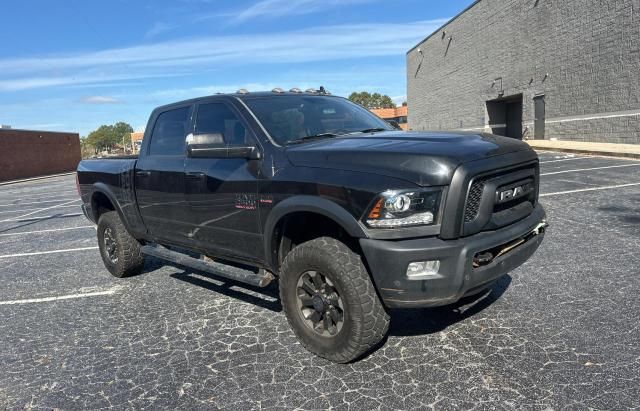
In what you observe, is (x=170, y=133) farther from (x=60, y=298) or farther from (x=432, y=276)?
(x=432, y=276)

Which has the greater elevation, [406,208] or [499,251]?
[406,208]

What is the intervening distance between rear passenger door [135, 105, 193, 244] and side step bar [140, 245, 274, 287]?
6.3 inches

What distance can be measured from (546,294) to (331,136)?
2.45 metres

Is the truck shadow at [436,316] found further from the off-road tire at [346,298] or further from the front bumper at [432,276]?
the front bumper at [432,276]

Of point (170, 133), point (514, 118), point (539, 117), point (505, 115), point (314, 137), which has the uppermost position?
point (505, 115)

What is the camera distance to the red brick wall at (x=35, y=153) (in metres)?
36.2

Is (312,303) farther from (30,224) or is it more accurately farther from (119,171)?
(30,224)

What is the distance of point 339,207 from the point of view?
10.4 feet

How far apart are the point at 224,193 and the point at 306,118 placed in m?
0.98

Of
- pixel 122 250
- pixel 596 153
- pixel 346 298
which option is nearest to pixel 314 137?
pixel 346 298

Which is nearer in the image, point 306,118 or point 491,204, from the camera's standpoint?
point 491,204

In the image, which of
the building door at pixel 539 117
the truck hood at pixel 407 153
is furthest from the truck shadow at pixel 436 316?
the building door at pixel 539 117

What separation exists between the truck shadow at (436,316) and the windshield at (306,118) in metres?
1.69

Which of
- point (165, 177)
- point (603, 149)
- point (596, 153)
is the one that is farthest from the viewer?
point (603, 149)
